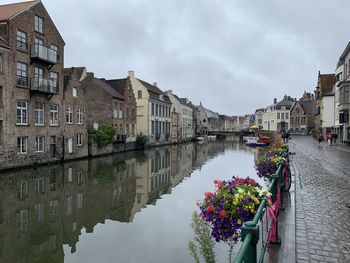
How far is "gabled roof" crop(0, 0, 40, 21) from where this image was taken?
84.4ft

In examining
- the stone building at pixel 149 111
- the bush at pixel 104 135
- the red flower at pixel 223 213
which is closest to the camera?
the red flower at pixel 223 213

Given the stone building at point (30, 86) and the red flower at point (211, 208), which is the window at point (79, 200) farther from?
the stone building at point (30, 86)

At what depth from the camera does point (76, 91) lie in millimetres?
35094

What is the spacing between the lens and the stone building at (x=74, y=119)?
32647 millimetres

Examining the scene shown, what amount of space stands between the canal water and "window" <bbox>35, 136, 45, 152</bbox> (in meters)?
5.86

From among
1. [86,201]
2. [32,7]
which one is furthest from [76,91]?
[86,201]

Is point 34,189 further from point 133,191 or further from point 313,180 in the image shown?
point 313,180

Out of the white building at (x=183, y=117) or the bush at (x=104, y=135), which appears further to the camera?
the white building at (x=183, y=117)

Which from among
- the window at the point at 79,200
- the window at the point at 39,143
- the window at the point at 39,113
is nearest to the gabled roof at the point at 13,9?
the window at the point at 39,113

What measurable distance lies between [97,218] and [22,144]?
676 inches

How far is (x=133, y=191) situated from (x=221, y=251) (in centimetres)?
964

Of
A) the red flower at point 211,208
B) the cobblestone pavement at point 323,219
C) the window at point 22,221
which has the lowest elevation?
the window at point 22,221

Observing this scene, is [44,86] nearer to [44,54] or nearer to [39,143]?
[44,54]

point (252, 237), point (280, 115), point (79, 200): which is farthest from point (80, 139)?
point (280, 115)
